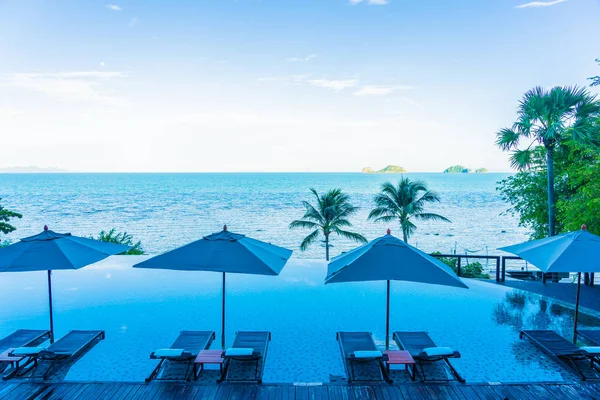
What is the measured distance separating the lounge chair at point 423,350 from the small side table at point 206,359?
2.88m

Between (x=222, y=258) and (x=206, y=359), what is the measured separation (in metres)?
1.42

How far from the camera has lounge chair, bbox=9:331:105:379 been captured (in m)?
4.84

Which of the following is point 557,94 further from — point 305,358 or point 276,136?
point 276,136

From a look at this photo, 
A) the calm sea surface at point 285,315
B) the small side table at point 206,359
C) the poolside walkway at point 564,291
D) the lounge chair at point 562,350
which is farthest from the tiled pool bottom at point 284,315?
the small side table at point 206,359

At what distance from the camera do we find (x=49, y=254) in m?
5.34

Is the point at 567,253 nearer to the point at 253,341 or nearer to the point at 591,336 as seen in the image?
the point at 591,336

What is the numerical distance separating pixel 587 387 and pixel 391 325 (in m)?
3.26

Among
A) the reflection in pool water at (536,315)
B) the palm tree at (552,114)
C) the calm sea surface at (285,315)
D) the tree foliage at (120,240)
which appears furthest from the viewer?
the tree foliage at (120,240)

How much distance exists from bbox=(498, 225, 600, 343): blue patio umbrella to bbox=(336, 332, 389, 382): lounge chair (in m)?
2.74

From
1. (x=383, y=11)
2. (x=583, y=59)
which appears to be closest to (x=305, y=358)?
(x=583, y=59)

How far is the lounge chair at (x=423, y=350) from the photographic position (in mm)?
4871

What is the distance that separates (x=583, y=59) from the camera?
1515cm

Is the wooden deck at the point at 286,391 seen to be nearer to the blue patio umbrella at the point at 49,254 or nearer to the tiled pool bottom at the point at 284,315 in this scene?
the tiled pool bottom at the point at 284,315

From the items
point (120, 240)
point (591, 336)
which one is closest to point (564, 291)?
point (591, 336)
